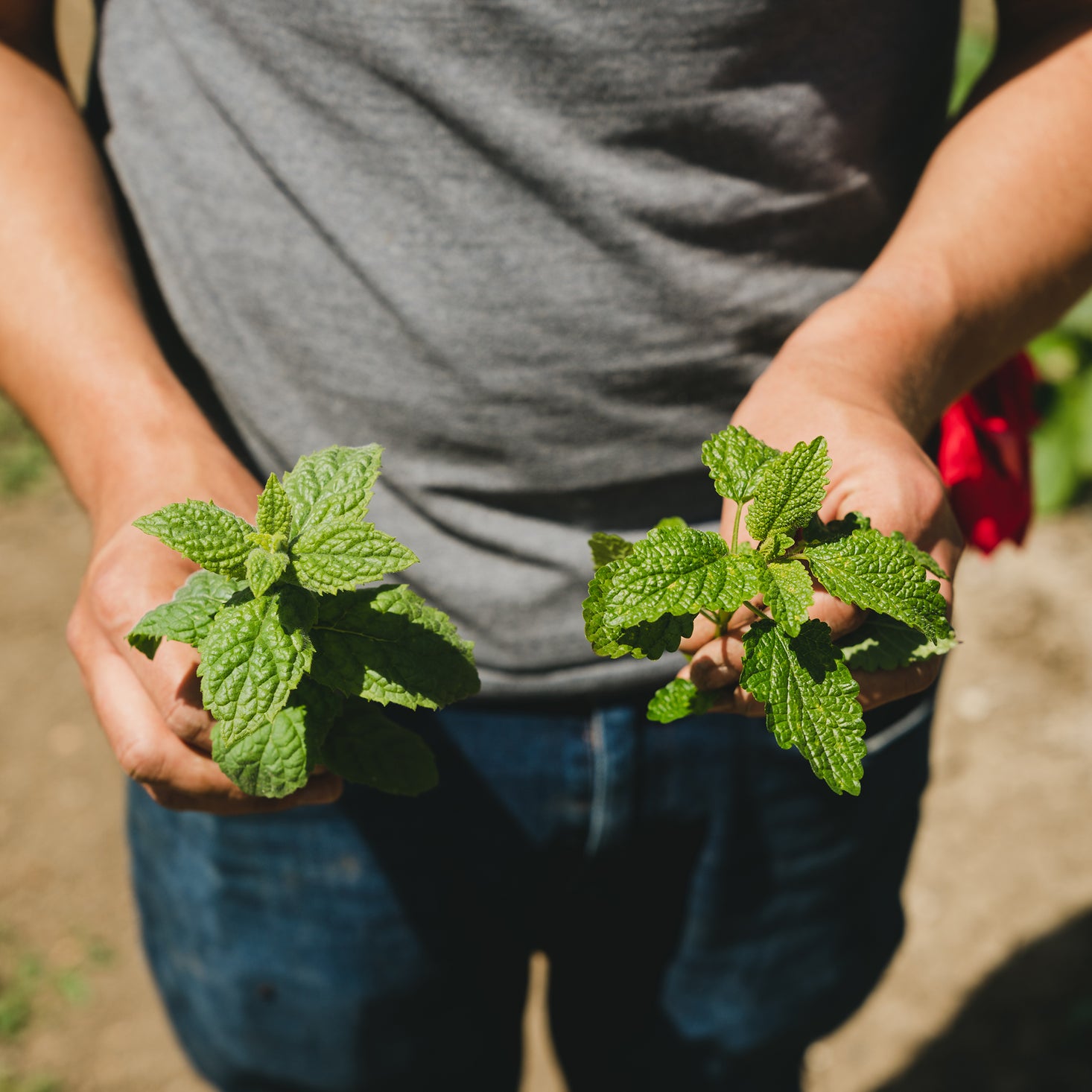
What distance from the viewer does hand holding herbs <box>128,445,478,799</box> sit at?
1175mm

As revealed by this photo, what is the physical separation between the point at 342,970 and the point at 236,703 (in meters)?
0.90

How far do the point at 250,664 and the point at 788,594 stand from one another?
23.4 inches

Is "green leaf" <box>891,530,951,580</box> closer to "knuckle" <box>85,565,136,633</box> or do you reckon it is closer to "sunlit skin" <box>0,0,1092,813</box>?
"sunlit skin" <box>0,0,1092,813</box>

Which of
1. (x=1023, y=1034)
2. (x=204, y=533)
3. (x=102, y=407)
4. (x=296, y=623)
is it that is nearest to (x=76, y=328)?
(x=102, y=407)

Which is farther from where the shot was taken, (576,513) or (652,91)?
(576,513)

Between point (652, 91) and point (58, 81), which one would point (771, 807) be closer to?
point (652, 91)

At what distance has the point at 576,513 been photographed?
1.76 m

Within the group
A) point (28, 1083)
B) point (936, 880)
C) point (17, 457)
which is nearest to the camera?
point (28, 1083)

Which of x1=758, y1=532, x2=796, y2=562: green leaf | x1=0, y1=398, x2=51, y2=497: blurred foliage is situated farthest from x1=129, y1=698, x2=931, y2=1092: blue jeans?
x1=0, y1=398, x2=51, y2=497: blurred foliage

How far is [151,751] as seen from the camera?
4.44 feet

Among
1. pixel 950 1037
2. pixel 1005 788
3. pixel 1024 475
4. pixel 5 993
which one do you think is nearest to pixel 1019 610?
pixel 1005 788

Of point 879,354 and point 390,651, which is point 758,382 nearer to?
point 879,354

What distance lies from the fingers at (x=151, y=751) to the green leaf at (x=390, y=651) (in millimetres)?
218

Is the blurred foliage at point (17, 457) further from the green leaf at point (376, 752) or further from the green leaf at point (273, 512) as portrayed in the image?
the green leaf at point (273, 512)
